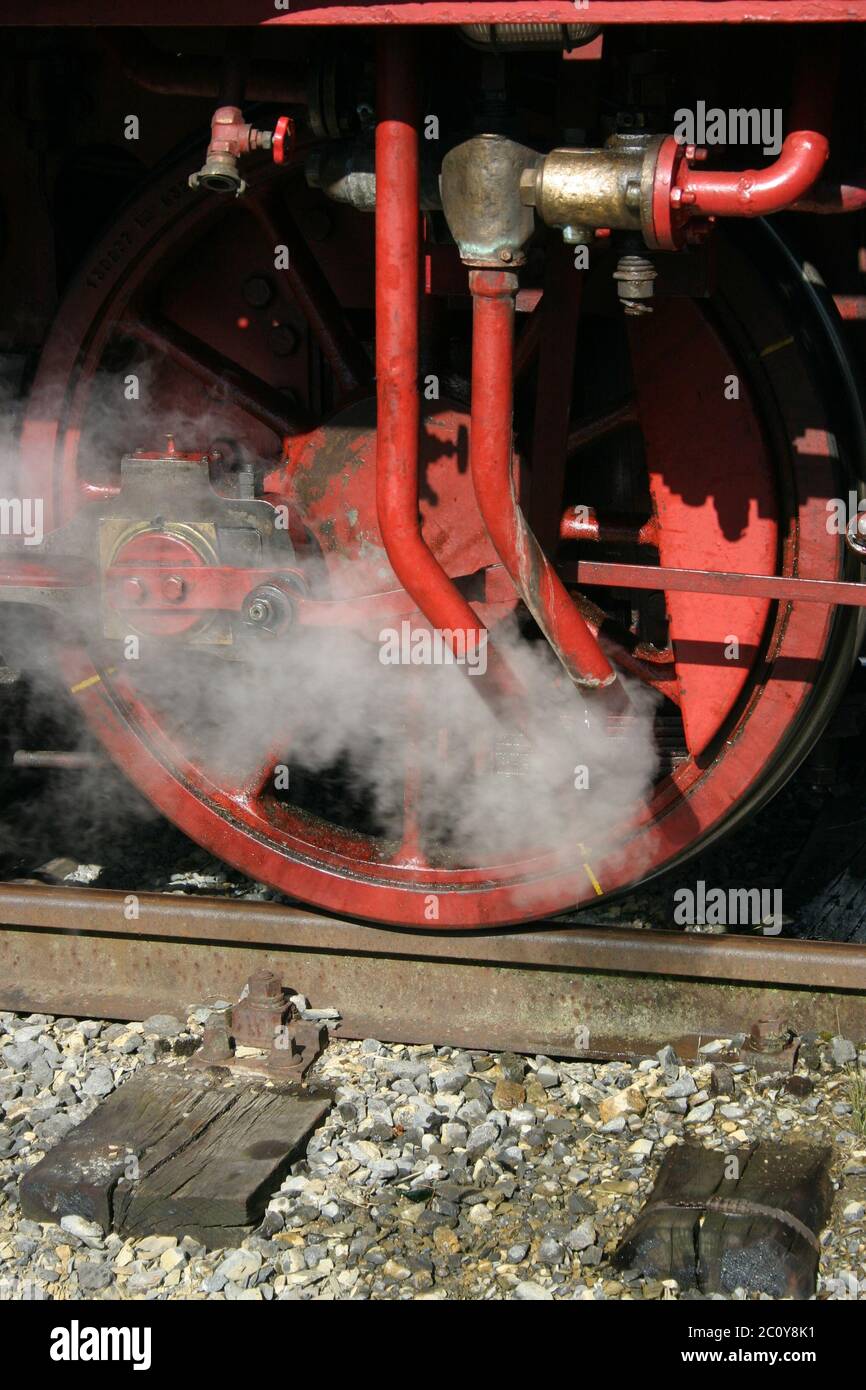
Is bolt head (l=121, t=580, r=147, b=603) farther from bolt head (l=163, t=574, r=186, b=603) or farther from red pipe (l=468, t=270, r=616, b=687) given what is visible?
red pipe (l=468, t=270, r=616, b=687)

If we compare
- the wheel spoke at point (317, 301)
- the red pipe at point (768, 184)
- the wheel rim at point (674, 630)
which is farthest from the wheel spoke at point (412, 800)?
the red pipe at point (768, 184)

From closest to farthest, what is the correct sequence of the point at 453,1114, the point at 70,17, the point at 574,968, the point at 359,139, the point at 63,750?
the point at 70,17
the point at 359,139
the point at 453,1114
the point at 574,968
the point at 63,750

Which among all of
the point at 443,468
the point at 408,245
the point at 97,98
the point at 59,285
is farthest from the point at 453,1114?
the point at 97,98

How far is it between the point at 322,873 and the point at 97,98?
6.02 ft

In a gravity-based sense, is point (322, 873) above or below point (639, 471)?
below

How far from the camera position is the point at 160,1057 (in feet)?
12.3

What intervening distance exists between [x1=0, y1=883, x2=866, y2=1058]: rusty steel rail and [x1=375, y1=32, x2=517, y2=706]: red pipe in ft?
2.84

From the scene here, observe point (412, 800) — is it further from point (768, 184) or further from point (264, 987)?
point (768, 184)

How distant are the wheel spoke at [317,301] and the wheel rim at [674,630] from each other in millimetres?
161

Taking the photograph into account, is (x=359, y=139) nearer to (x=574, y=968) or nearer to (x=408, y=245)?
(x=408, y=245)

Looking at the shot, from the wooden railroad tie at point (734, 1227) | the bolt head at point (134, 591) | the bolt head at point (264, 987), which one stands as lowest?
the wooden railroad tie at point (734, 1227)

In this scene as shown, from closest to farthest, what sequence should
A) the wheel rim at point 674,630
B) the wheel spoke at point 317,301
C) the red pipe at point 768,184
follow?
the red pipe at point 768,184, the wheel rim at point 674,630, the wheel spoke at point 317,301

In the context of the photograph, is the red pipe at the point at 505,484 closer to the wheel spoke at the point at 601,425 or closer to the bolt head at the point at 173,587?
the wheel spoke at the point at 601,425

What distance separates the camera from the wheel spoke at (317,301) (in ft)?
11.9
